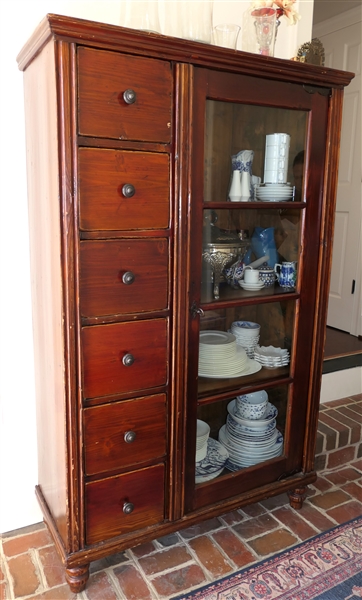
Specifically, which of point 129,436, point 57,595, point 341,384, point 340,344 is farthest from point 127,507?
point 340,344

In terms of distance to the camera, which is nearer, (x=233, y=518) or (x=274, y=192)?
(x=274, y=192)

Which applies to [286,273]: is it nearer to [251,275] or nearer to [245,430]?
[251,275]

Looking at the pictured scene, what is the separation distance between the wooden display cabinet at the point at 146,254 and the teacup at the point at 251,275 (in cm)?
4

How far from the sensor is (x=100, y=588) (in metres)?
1.47

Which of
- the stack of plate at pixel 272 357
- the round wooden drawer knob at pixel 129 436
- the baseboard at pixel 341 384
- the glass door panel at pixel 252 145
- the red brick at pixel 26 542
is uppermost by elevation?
the glass door panel at pixel 252 145

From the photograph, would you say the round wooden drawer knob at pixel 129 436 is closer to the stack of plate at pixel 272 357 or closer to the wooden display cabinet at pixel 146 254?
the wooden display cabinet at pixel 146 254

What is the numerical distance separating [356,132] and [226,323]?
2130 mm

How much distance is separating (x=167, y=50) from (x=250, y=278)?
72 cm

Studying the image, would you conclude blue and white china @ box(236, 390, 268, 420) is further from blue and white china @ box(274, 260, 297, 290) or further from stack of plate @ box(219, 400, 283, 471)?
blue and white china @ box(274, 260, 297, 290)

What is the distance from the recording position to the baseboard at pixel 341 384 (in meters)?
2.49

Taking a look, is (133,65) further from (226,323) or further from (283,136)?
(226,323)

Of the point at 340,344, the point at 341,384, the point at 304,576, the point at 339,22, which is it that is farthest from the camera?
the point at 339,22

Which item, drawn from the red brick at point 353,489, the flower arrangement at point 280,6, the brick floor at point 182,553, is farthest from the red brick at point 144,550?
the flower arrangement at point 280,6

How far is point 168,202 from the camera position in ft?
4.33
